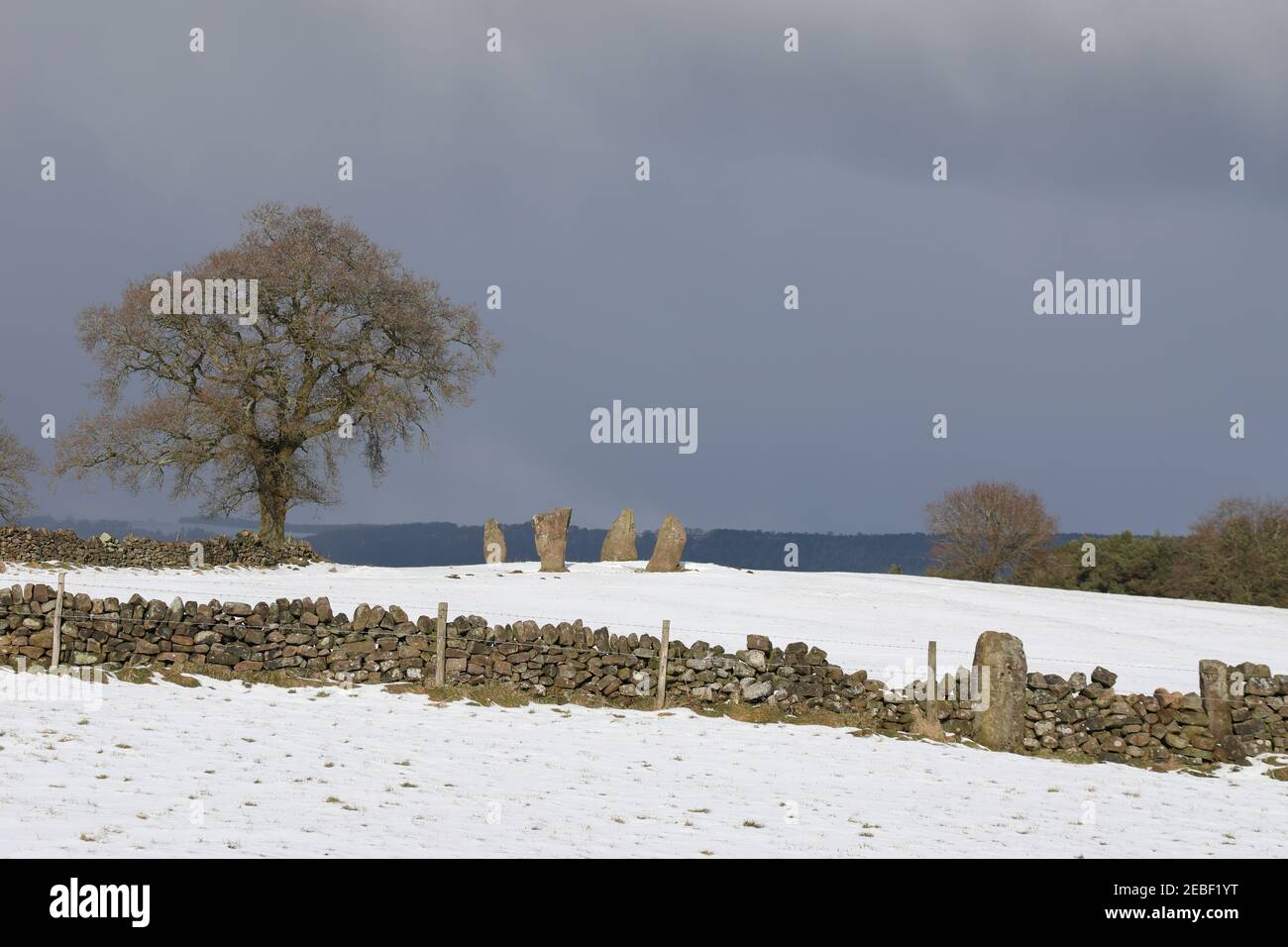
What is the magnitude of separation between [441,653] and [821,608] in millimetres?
17393

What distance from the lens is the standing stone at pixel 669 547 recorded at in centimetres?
4378

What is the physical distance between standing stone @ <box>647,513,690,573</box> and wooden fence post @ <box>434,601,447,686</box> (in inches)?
923

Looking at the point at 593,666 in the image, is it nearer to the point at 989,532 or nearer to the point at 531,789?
the point at 531,789

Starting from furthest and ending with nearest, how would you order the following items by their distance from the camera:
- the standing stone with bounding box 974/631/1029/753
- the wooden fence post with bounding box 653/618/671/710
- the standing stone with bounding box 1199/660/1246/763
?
the wooden fence post with bounding box 653/618/671/710 < the standing stone with bounding box 1199/660/1246/763 < the standing stone with bounding box 974/631/1029/753

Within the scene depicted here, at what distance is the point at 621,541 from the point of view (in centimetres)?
4847

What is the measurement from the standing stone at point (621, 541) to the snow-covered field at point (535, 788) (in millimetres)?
23633

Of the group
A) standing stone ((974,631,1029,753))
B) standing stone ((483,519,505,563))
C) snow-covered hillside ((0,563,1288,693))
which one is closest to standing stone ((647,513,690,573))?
snow-covered hillside ((0,563,1288,693))

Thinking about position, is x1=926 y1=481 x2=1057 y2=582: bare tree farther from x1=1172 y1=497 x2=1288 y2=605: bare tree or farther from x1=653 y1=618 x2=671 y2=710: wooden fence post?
x1=653 y1=618 x2=671 y2=710: wooden fence post

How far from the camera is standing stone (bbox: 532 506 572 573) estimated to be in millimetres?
42250

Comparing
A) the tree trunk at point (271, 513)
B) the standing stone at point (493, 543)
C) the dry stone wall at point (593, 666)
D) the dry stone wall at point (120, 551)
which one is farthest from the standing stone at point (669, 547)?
the dry stone wall at point (593, 666)

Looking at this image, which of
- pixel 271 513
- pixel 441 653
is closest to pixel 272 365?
pixel 271 513
